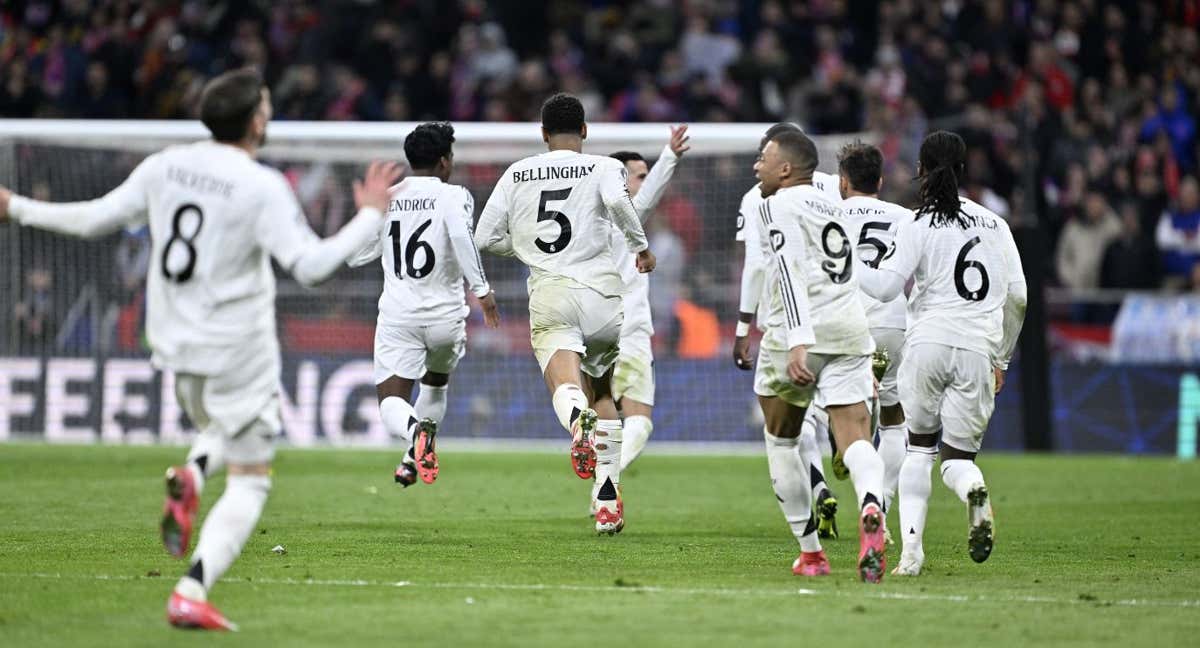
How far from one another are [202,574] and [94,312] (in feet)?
50.6

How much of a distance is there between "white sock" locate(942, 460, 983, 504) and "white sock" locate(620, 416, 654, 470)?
3811mm

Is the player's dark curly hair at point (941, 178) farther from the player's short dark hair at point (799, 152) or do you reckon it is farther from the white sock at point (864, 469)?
the white sock at point (864, 469)

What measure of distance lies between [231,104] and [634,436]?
6.44m

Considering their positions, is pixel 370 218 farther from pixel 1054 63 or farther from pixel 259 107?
pixel 1054 63

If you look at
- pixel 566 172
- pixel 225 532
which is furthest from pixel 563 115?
pixel 225 532

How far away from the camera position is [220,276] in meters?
7.15

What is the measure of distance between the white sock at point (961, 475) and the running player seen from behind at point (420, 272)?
3.97 meters

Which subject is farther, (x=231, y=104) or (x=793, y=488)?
(x=793, y=488)

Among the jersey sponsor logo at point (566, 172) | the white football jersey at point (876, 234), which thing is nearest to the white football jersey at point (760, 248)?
the white football jersey at point (876, 234)

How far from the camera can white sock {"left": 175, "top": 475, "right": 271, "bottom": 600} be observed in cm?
688

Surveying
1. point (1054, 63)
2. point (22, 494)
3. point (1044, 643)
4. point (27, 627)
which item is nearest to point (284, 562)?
point (27, 627)

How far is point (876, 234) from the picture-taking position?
11.1 meters

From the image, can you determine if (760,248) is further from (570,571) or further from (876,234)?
(570,571)

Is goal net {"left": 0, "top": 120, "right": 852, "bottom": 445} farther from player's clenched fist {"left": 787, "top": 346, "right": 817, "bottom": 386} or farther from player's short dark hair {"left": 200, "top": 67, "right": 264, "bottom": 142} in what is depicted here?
player's short dark hair {"left": 200, "top": 67, "right": 264, "bottom": 142}
